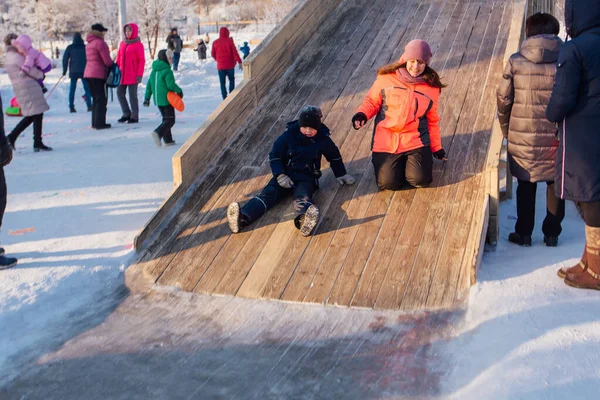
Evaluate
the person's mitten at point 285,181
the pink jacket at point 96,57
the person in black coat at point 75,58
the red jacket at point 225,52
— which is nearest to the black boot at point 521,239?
the person's mitten at point 285,181

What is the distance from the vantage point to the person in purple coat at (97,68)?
10.7m

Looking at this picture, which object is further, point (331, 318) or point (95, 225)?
point (95, 225)

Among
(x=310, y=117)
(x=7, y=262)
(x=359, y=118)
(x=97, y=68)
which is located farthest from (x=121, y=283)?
(x=97, y=68)

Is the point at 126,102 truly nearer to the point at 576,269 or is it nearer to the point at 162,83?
the point at 162,83

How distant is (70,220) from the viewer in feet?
20.7

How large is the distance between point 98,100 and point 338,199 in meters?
6.40

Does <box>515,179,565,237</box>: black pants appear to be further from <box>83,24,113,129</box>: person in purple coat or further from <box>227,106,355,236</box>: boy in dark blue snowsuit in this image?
<box>83,24,113,129</box>: person in purple coat

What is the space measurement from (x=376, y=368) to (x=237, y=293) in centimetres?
141

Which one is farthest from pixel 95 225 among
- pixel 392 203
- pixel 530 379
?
pixel 530 379

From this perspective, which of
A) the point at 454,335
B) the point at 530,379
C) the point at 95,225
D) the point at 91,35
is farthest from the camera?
the point at 91,35

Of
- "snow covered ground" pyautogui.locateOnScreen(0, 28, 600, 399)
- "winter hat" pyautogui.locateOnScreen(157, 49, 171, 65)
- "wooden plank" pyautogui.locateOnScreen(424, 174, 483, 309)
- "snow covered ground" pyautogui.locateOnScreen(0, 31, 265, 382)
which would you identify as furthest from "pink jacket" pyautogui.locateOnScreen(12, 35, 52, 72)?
"wooden plank" pyautogui.locateOnScreen(424, 174, 483, 309)

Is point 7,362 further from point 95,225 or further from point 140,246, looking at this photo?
point 95,225

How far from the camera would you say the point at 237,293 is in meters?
4.88

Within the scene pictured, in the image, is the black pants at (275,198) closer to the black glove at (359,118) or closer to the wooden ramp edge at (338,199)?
the wooden ramp edge at (338,199)
